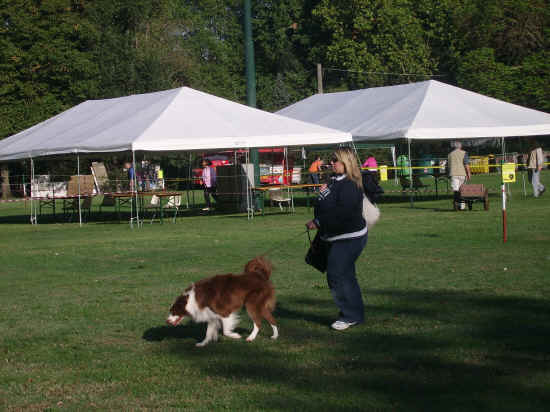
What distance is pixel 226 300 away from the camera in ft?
24.5

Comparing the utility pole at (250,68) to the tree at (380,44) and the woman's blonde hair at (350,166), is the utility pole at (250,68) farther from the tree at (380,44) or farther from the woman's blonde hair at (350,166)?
the tree at (380,44)

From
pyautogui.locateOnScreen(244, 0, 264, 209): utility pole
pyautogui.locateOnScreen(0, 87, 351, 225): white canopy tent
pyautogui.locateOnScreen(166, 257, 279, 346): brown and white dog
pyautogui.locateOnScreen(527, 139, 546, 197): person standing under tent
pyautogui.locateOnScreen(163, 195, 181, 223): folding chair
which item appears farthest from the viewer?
pyautogui.locateOnScreen(244, 0, 264, 209): utility pole

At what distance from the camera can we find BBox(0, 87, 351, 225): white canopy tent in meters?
22.4

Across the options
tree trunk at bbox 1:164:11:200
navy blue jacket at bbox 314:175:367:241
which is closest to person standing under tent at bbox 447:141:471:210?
navy blue jacket at bbox 314:175:367:241

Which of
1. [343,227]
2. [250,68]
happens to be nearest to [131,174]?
[250,68]

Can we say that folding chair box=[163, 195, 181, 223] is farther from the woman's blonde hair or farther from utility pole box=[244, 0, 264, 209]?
the woman's blonde hair

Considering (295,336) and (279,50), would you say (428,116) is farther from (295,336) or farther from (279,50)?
(279,50)

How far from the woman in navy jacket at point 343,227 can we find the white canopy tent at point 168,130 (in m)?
14.2

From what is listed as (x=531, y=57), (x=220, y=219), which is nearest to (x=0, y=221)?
(x=220, y=219)

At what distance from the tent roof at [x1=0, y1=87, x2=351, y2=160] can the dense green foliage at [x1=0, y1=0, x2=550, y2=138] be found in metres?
21.9

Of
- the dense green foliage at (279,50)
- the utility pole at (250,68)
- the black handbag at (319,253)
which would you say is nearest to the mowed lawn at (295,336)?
the black handbag at (319,253)

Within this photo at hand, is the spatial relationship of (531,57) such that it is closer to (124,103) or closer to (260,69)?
(260,69)

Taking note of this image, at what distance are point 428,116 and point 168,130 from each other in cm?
927

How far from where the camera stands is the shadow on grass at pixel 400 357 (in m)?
5.83
